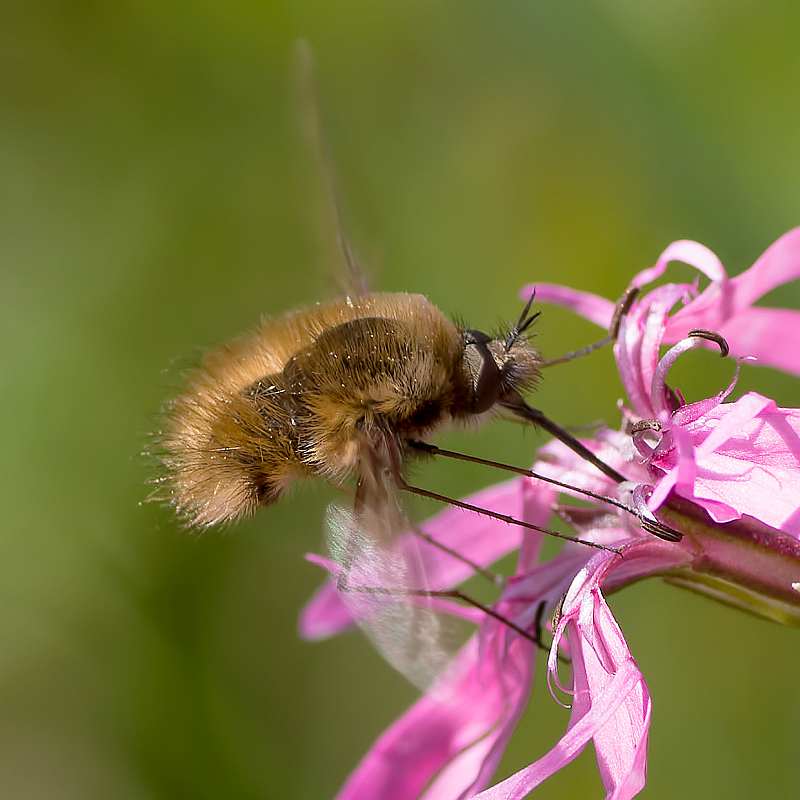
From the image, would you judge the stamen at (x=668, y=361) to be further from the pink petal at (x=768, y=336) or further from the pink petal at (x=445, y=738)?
the pink petal at (x=445, y=738)

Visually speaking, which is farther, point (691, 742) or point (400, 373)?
point (691, 742)

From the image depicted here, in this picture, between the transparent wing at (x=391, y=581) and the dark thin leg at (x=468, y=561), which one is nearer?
the transparent wing at (x=391, y=581)

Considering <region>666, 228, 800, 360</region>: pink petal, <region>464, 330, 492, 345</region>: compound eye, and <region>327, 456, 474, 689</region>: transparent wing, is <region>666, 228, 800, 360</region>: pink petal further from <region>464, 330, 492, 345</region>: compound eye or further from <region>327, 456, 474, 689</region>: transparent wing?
<region>327, 456, 474, 689</region>: transparent wing

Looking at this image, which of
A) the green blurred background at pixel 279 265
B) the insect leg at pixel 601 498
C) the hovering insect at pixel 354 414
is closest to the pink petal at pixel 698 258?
the hovering insect at pixel 354 414

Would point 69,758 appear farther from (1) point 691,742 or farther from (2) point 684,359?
(2) point 684,359

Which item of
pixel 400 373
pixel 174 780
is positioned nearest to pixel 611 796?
pixel 400 373

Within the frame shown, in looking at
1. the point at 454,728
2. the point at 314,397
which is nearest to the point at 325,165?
the point at 314,397

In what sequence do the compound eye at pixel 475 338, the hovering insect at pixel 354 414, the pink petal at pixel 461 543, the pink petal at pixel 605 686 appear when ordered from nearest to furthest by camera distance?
the pink petal at pixel 605 686 < the hovering insect at pixel 354 414 < the compound eye at pixel 475 338 < the pink petal at pixel 461 543
